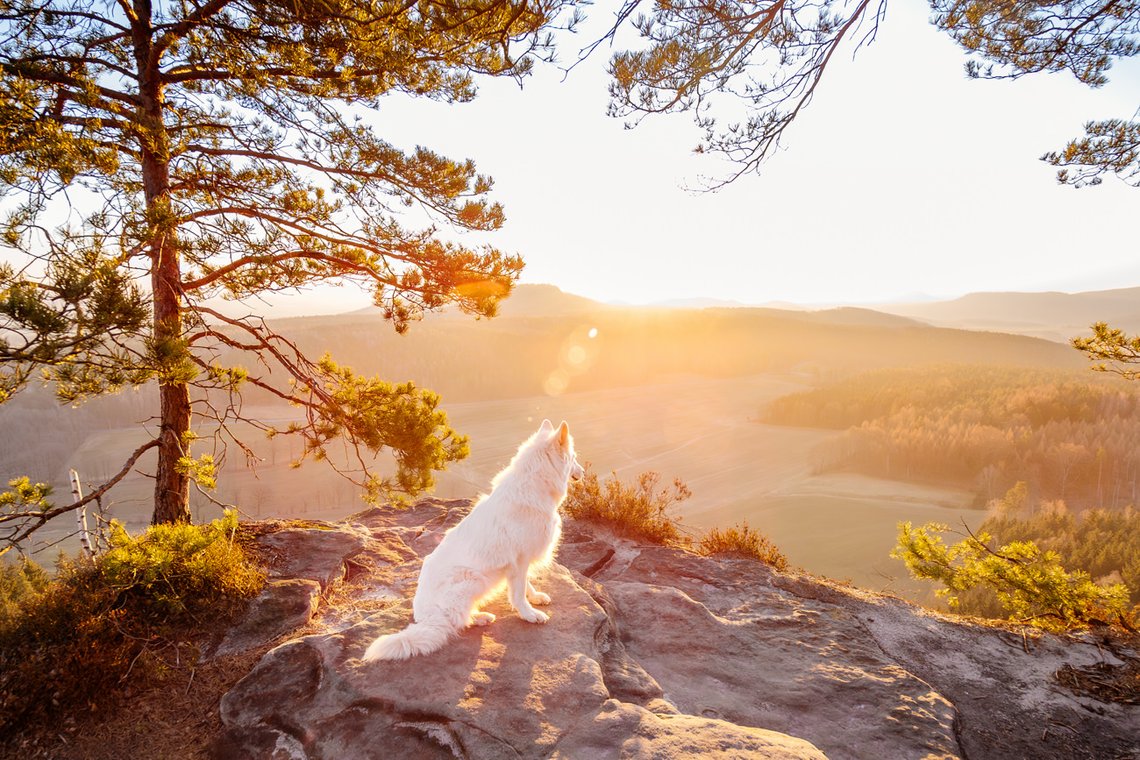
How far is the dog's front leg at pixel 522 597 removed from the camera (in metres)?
3.89

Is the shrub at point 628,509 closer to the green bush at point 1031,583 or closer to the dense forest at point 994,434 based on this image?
the green bush at point 1031,583

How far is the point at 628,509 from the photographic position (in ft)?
22.7

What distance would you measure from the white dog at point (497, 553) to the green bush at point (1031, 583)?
454 centimetres

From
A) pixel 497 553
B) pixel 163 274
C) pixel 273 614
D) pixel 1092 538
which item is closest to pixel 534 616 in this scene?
pixel 497 553

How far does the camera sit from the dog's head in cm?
407

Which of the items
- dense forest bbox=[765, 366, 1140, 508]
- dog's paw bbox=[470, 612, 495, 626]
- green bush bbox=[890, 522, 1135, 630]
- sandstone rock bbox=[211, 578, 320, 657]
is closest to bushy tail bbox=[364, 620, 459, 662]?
dog's paw bbox=[470, 612, 495, 626]

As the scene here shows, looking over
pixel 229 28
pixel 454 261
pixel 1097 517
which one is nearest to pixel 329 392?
pixel 454 261

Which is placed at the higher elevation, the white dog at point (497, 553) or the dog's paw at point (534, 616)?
the white dog at point (497, 553)

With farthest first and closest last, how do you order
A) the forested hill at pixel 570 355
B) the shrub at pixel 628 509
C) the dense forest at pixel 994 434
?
the forested hill at pixel 570 355 → the dense forest at pixel 994 434 → the shrub at pixel 628 509

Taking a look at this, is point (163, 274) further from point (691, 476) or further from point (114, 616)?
point (691, 476)

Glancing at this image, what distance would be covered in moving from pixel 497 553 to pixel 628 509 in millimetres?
3541

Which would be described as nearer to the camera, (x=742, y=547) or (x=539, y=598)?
(x=539, y=598)

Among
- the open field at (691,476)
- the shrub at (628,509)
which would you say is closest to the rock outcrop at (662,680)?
the shrub at (628,509)

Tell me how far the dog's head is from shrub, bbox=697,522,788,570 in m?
3.29
